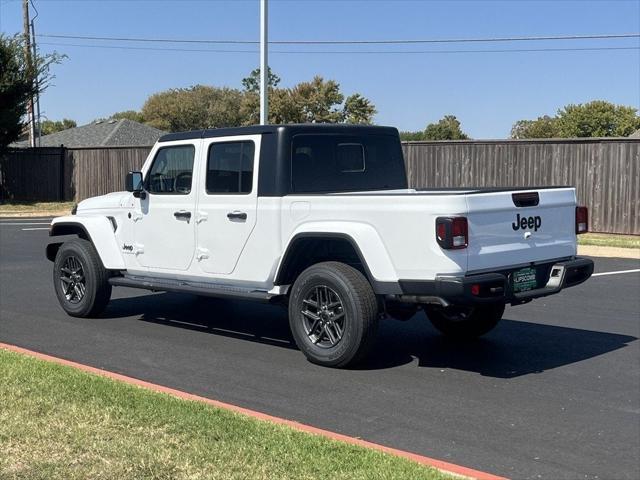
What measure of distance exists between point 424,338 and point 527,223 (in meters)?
2.05

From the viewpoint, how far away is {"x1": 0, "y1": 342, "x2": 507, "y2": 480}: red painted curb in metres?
4.82

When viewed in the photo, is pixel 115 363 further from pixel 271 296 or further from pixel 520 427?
pixel 520 427

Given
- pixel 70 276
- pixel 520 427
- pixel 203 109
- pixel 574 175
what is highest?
pixel 203 109

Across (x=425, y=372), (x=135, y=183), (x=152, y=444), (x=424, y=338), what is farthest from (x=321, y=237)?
(x=152, y=444)

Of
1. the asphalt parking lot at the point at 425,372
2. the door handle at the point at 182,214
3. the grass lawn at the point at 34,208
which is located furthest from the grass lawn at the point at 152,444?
the grass lawn at the point at 34,208

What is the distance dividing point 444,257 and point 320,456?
230cm

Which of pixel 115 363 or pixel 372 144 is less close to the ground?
pixel 372 144

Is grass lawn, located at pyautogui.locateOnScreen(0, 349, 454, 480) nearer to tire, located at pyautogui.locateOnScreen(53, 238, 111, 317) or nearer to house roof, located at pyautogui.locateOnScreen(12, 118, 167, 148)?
tire, located at pyautogui.locateOnScreen(53, 238, 111, 317)

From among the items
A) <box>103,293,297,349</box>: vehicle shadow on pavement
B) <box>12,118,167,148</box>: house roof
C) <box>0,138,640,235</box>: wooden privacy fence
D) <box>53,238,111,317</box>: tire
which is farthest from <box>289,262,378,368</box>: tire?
<box>12,118,167,148</box>: house roof

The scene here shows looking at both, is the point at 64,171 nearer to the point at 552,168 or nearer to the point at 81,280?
the point at 552,168

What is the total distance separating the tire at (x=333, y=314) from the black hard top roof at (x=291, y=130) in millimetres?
1404

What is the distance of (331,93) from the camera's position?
68.7 m

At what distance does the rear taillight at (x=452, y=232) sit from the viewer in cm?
654

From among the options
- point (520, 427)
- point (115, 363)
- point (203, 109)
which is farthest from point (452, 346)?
point (203, 109)
